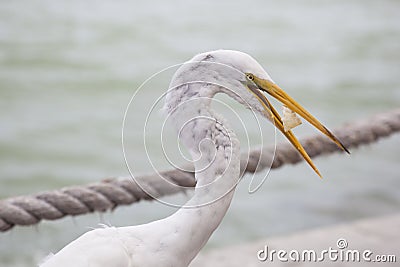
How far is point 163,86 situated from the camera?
1285 millimetres

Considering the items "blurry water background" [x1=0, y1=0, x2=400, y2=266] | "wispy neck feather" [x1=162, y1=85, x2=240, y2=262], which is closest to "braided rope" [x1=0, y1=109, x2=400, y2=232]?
"blurry water background" [x1=0, y1=0, x2=400, y2=266]

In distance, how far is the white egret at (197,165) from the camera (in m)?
0.81

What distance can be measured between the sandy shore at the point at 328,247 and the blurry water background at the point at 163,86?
9.8 inches

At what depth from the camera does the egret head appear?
789 millimetres

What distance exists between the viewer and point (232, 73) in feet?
2.61

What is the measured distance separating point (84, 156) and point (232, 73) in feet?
7.45

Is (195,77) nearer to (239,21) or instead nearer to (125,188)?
(125,188)

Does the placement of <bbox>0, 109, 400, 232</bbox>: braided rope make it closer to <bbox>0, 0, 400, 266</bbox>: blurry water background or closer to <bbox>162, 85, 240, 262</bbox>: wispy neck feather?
<bbox>0, 0, 400, 266</bbox>: blurry water background

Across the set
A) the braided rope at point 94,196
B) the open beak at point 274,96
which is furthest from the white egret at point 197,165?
the braided rope at point 94,196

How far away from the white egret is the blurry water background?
0.50m

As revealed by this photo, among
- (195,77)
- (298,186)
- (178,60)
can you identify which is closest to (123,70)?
(178,60)

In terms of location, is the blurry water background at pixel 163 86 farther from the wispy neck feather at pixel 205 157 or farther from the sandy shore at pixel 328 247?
the wispy neck feather at pixel 205 157
